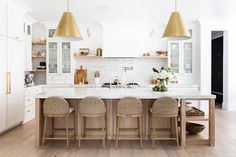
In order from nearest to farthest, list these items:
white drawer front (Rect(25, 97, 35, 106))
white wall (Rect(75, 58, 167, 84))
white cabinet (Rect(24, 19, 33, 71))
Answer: white drawer front (Rect(25, 97, 35, 106)) < white cabinet (Rect(24, 19, 33, 71)) < white wall (Rect(75, 58, 167, 84))

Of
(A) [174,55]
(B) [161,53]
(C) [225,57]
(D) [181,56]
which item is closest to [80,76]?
(B) [161,53]

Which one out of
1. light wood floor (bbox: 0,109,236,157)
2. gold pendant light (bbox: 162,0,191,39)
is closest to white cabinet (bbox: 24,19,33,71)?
light wood floor (bbox: 0,109,236,157)

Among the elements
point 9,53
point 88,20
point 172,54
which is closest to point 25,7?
point 9,53

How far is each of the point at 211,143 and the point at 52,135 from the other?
9.19ft

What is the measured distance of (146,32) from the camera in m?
8.18

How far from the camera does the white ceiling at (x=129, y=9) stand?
5715 millimetres

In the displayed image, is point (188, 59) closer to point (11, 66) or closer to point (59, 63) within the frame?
point (59, 63)

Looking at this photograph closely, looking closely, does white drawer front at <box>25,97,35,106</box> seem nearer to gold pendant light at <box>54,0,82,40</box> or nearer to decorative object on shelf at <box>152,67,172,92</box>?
gold pendant light at <box>54,0,82,40</box>

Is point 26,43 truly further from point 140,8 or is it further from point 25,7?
point 140,8

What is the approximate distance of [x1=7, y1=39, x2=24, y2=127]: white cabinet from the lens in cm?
535

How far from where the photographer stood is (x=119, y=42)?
7.80 m

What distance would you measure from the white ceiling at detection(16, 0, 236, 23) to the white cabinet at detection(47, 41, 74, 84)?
2.73ft

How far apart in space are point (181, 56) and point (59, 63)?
3.72 m

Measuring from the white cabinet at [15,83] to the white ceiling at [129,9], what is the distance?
1.07m
